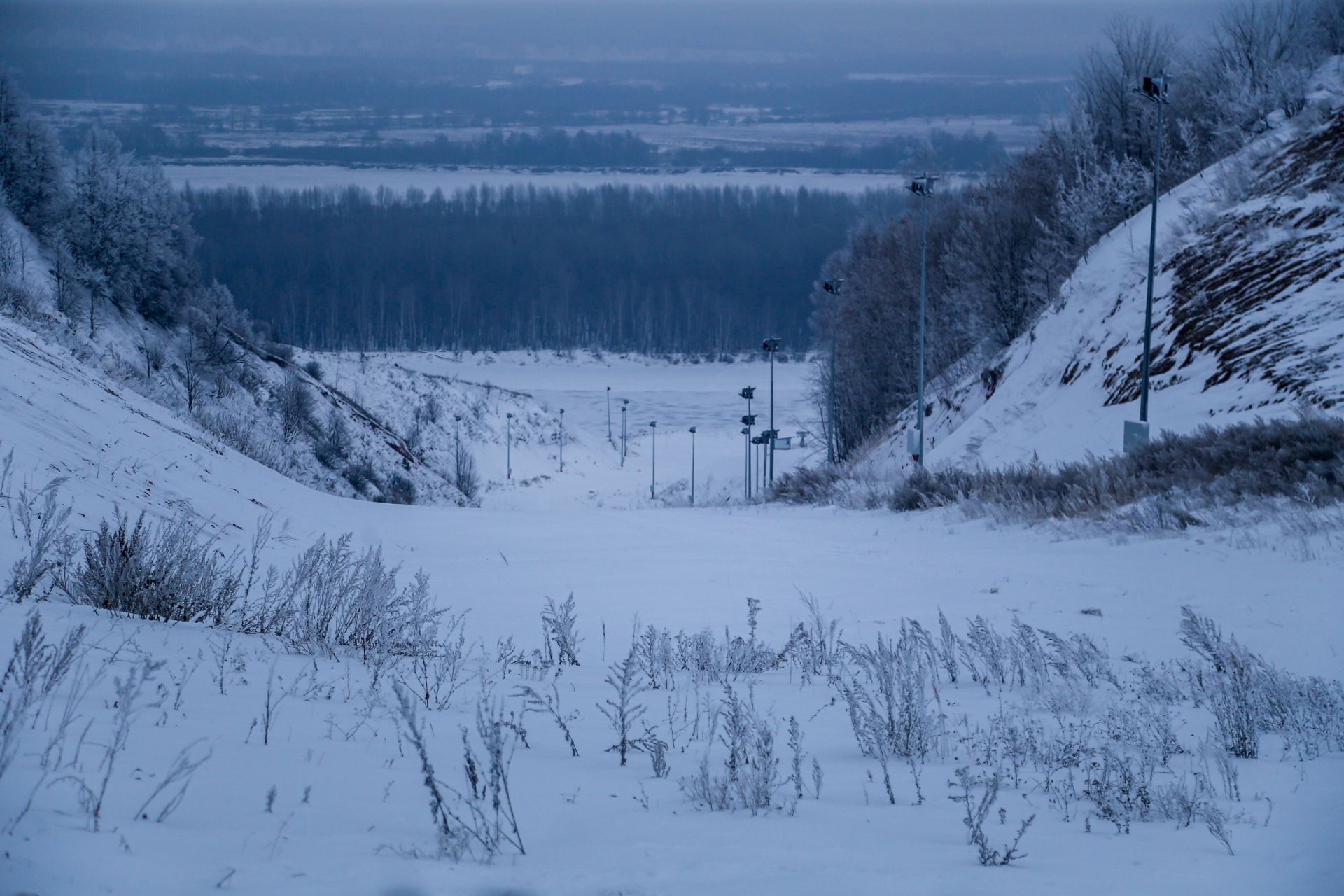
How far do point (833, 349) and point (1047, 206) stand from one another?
9860mm

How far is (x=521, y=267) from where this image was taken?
130750 mm

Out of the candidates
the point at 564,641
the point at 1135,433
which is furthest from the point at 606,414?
the point at 564,641

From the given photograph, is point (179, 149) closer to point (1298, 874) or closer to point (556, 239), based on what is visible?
point (1298, 874)

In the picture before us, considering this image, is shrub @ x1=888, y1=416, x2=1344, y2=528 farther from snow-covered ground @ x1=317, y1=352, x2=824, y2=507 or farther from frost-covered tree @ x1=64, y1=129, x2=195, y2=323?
frost-covered tree @ x1=64, y1=129, x2=195, y2=323

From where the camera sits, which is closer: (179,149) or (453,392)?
(179,149)

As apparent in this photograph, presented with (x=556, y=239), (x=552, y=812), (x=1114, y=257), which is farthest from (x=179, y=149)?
(x=556, y=239)

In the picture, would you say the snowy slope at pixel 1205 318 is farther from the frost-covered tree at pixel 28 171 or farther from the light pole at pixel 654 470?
the light pole at pixel 654 470

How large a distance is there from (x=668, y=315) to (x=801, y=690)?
116405 mm

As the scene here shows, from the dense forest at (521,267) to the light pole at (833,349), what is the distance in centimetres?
6420

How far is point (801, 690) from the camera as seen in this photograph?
239 inches

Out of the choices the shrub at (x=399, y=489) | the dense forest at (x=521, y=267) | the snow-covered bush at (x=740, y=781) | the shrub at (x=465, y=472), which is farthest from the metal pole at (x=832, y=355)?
the dense forest at (x=521, y=267)

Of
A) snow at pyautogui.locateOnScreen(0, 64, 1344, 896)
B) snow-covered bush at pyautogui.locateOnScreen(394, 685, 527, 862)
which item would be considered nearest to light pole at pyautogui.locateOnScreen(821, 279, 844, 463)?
snow at pyautogui.locateOnScreen(0, 64, 1344, 896)

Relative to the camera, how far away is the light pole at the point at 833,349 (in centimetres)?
4241

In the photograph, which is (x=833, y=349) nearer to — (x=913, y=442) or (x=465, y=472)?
(x=913, y=442)
